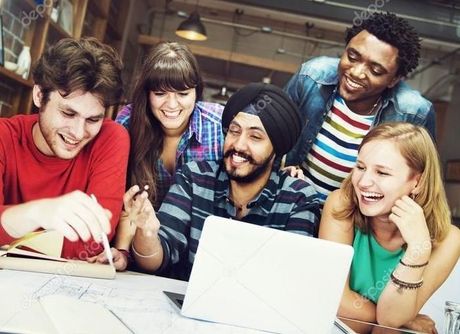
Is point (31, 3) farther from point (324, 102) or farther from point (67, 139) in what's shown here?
point (324, 102)

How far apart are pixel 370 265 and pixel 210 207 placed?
1.87 ft

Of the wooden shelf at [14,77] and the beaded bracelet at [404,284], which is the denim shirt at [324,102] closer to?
the beaded bracelet at [404,284]

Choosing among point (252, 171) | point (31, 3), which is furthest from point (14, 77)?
point (252, 171)

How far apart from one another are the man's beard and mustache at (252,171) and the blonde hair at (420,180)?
277 millimetres

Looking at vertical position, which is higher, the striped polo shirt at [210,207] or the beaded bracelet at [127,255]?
the striped polo shirt at [210,207]

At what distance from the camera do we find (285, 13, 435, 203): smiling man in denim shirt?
1.95 metres

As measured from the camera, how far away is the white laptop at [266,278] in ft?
3.58

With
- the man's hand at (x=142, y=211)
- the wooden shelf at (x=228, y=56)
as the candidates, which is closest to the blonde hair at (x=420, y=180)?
the man's hand at (x=142, y=211)

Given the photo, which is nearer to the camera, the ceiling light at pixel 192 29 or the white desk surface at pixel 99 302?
the white desk surface at pixel 99 302

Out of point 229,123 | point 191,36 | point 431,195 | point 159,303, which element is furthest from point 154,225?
point 191,36

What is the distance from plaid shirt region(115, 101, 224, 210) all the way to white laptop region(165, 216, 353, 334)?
33.6 inches

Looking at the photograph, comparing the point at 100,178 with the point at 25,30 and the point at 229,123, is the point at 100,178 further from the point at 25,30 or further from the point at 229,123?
the point at 25,30

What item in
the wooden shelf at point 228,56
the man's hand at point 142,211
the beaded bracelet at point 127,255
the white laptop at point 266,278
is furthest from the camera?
the wooden shelf at point 228,56

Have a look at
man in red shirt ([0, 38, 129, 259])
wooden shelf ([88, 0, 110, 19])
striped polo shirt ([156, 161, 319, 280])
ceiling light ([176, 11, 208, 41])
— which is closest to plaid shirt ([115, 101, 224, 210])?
striped polo shirt ([156, 161, 319, 280])
